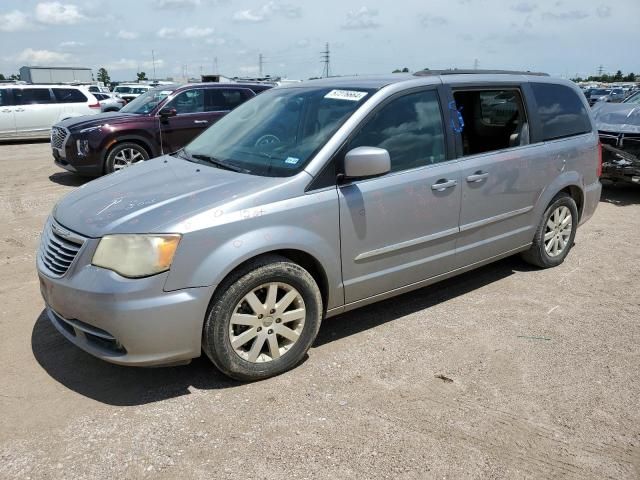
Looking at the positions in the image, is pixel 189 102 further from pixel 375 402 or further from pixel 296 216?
pixel 375 402

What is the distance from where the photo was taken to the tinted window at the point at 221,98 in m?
10.5

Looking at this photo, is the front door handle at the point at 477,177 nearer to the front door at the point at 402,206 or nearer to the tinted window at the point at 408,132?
the front door at the point at 402,206

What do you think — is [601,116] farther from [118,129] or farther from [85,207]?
[85,207]

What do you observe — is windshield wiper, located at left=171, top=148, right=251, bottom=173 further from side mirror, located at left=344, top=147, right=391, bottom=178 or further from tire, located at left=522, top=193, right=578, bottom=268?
tire, located at left=522, top=193, right=578, bottom=268

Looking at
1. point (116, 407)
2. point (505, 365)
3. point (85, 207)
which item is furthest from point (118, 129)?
point (505, 365)

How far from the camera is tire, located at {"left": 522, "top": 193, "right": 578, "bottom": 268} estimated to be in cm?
504

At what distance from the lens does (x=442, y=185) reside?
13.1 ft

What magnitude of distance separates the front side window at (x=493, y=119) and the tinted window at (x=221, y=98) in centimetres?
674

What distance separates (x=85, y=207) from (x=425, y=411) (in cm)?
231

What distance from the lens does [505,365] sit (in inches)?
141

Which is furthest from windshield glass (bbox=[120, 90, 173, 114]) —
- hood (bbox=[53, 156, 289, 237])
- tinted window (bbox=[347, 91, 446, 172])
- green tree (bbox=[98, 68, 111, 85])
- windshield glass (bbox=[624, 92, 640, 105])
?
green tree (bbox=[98, 68, 111, 85])

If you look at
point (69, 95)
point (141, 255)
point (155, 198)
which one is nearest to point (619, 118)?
point (155, 198)

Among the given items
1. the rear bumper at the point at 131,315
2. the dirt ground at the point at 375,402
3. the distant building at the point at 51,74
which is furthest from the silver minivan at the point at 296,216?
the distant building at the point at 51,74

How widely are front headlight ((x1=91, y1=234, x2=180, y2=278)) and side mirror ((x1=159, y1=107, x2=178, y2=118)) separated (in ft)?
23.5
